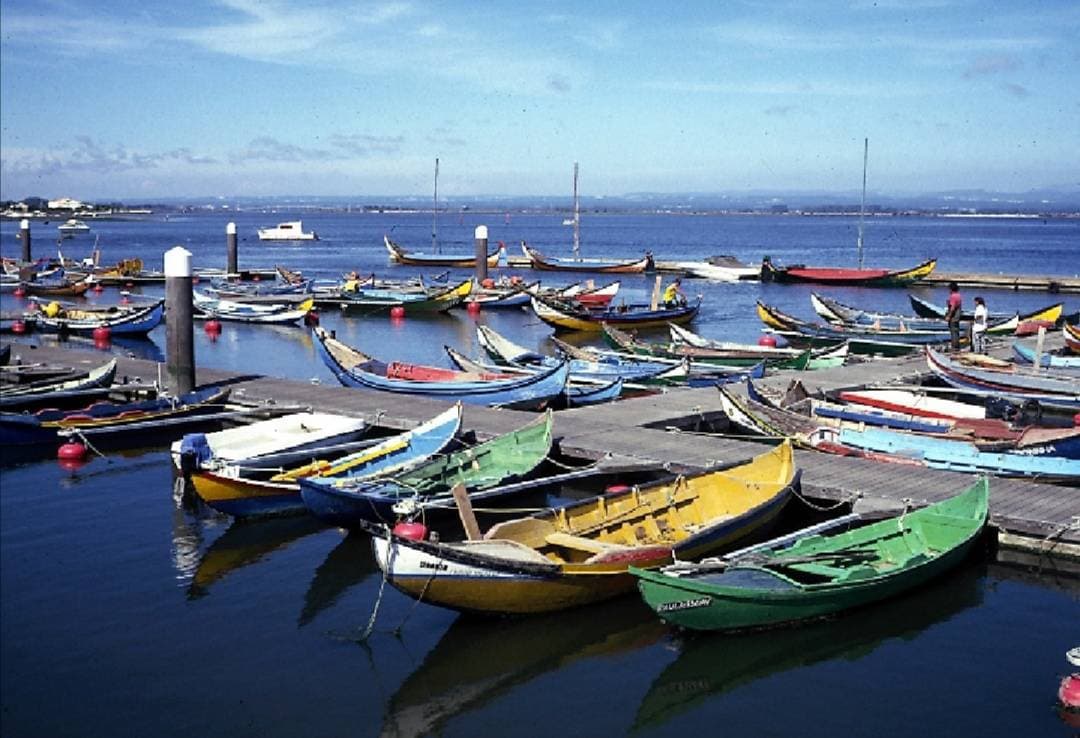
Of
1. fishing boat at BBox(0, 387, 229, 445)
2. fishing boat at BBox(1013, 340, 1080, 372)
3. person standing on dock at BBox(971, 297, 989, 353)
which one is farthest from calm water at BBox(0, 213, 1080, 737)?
person standing on dock at BBox(971, 297, 989, 353)

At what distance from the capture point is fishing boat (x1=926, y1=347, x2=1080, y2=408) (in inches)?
938

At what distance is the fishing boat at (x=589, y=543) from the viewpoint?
12094 millimetres

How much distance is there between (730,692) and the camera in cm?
1177

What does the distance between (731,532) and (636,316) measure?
90.4 ft

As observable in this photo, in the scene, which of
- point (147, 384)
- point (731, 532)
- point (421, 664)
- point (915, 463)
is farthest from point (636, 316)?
point (421, 664)

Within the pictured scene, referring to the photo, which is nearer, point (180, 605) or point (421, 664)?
point (421, 664)

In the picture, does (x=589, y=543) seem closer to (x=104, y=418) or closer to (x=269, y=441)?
(x=269, y=441)

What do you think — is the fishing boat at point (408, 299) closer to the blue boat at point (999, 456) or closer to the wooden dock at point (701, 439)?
the wooden dock at point (701, 439)

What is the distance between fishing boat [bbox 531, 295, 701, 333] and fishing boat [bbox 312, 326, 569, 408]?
16.7 meters

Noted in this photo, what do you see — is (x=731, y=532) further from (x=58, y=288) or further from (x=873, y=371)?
(x=58, y=288)

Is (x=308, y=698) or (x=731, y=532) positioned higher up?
(x=731, y=532)

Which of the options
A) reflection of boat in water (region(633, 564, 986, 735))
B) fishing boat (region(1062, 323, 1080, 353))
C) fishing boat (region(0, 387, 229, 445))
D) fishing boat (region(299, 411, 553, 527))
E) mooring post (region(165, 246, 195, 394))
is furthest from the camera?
fishing boat (region(1062, 323, 1080, 353))

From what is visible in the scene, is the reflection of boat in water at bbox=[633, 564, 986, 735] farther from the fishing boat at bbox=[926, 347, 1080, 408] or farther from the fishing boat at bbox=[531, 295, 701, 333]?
the fishing boat at bbox=[531, 295, 701, 333]

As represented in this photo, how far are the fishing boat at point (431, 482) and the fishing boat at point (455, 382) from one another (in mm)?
4651
